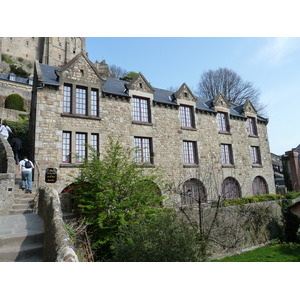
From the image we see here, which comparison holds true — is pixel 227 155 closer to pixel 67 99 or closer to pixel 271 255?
pixel 271 255

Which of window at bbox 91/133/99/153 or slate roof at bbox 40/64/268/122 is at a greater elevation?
slate roof at bbox 40/64/268/122

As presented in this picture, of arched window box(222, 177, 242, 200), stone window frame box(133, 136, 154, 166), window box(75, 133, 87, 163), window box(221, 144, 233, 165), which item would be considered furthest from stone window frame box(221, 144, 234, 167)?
window box(75, 133, 87, 163)

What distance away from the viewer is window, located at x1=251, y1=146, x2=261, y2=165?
57.9ft

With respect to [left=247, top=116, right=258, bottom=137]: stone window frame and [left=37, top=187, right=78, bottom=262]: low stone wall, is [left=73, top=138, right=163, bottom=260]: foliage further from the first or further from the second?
[left=247, top=116, right=258, bottom=137]: stone window frame

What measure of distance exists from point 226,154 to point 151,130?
6.30 meters

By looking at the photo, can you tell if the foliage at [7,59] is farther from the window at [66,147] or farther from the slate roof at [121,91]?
the window at [66,147]

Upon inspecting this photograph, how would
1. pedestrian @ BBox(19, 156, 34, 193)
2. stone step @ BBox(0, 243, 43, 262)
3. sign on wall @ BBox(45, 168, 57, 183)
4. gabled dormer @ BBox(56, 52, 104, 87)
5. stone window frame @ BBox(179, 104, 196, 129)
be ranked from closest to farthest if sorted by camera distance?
stone step @ BBox(0, 243, 43, 262)
pedestrian @ BBox(19, 156, 34, 193)
sign on wall @ BBox(45, 168, 57, 183)
gabled dormer @ BBox(56, 52, 104, 87)
stone window frame @ BBox(179, 104, 196, 129)

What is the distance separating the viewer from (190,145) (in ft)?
48.5

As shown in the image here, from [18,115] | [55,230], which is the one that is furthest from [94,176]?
[18,115]

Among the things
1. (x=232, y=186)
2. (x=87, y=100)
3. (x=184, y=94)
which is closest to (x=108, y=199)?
(x=87, y=100)

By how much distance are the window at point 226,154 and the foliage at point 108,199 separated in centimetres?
980

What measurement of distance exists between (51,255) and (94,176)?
3.51 metres

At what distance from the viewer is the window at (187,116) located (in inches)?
590

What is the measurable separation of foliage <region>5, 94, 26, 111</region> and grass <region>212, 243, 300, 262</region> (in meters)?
32.6
